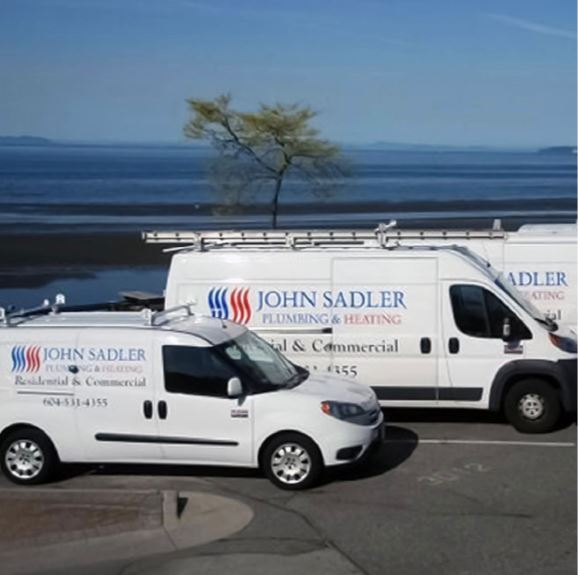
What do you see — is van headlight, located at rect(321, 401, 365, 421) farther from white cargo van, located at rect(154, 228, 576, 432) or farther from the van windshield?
white cargo van, located at rect(154, 228, 576, 432)

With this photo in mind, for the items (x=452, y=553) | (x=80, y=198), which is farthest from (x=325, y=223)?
(x=452, y=553)

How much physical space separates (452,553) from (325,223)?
38967 mm

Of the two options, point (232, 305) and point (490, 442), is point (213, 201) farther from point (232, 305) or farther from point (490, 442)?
point (490, 442)

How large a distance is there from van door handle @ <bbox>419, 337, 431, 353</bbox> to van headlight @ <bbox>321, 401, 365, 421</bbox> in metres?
2.56

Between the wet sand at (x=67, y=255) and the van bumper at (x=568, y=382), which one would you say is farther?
the wet sand at (x=67, y=255)

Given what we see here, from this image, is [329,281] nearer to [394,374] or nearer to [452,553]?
[394,374]

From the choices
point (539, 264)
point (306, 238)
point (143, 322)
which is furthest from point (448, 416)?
point (143, 322)

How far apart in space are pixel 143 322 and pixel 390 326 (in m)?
3.28

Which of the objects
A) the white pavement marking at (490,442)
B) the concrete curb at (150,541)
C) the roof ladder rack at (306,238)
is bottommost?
the concrete curb at (150,541)

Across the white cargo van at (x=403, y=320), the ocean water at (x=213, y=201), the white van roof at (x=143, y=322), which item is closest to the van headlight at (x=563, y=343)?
the white cargo van at (x=403, y=320)

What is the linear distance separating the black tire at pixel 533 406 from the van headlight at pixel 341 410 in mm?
2892

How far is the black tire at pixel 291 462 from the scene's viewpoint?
36.0ft

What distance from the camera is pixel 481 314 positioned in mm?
13555

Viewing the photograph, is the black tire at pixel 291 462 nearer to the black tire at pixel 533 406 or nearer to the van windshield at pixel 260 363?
the van windshield at pixel 260 363
